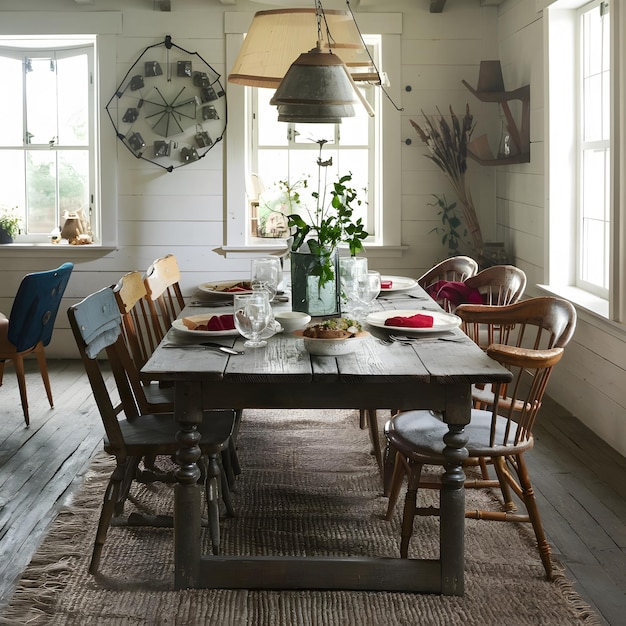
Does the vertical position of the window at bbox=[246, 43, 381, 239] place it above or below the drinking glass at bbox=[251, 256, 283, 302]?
above

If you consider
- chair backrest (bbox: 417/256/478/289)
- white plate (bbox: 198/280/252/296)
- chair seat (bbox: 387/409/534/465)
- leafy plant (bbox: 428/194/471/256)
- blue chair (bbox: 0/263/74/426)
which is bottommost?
chair seat (bbox: 387/409/534/465)

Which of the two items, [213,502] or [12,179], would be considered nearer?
[213,502]

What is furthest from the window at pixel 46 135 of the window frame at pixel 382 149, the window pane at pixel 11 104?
the window frame at pixel 382 149

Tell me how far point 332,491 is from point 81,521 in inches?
40.3

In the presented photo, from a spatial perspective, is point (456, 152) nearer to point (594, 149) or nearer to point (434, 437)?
point (594, 149)

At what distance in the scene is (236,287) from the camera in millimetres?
4027

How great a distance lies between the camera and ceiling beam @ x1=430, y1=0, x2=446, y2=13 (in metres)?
5.81

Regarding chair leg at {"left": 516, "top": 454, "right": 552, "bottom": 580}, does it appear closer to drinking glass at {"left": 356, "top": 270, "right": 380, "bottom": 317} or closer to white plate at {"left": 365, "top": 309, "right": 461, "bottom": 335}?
white plate at {"left": 365, "top": 309, "right": 461, "bottom": 335}

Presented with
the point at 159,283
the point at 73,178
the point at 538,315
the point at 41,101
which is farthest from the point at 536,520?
the point at 41,101

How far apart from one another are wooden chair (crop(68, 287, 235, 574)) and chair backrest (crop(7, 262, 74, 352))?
5.23 ft

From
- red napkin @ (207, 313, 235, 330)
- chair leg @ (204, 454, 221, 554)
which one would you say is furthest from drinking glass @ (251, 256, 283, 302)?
chair leg @ (204, 454, 221, 554)

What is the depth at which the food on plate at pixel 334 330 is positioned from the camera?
107 inches

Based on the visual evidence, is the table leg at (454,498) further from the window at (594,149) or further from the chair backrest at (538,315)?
the window at (594,149)

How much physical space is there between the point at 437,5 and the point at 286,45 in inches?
108
